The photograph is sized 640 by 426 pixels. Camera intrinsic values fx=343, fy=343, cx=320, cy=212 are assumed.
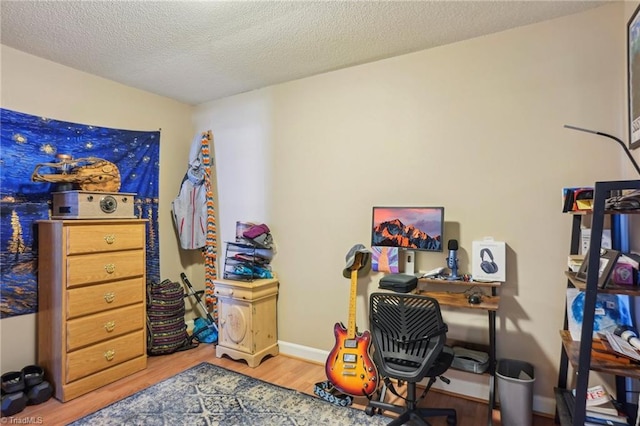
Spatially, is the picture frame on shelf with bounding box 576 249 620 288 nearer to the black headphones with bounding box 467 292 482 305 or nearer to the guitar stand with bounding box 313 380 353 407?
the black headphones with bounding box 467 292 482 305

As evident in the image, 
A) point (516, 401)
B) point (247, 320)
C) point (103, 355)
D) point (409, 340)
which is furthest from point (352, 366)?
point (103, 355)

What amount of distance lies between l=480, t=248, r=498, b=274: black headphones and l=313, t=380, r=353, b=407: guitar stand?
4.13 feet

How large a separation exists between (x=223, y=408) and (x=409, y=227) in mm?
1771

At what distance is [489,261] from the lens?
2244 millimetres

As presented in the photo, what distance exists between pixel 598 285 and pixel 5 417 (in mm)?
3437

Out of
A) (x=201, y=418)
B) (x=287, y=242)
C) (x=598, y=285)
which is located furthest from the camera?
(x=287, y=242)

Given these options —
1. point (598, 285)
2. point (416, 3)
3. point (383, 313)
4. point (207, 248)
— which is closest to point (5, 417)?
point (207, 248)

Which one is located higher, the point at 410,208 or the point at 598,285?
the point at 410,208

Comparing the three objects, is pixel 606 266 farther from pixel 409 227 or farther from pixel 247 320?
pixel 247 320

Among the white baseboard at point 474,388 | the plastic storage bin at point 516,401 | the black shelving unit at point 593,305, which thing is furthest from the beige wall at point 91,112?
the black shelving unit at point 593,305

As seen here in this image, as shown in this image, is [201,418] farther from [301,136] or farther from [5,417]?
[301,136]

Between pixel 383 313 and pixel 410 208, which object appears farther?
pixel 410 208

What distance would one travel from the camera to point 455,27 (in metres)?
2.26

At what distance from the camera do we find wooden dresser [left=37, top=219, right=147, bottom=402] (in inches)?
94.9
